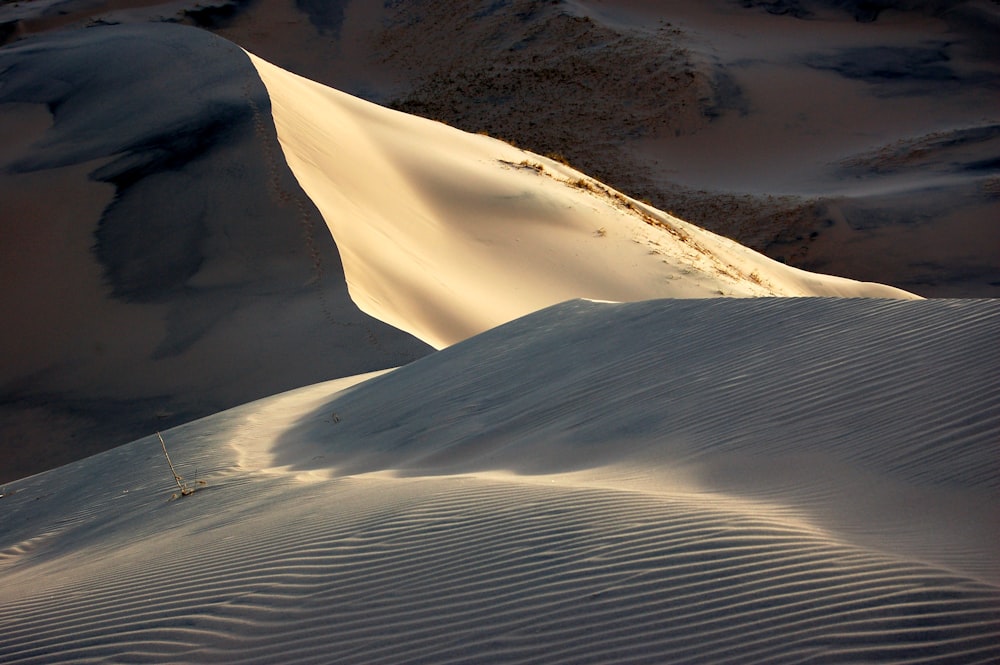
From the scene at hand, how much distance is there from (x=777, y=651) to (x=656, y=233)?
13.0 metres

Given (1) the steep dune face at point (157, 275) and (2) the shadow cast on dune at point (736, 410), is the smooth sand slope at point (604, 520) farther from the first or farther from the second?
(1) the steep dune face at point (157, 275)

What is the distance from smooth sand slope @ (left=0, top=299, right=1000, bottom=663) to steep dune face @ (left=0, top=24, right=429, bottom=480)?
3.08 metres

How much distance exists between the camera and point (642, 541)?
273 centimetres

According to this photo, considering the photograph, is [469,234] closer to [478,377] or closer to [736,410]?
[478,377]

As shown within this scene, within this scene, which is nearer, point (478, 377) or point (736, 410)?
point (736, 410)

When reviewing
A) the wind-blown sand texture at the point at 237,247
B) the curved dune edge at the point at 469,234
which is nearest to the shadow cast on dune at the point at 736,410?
the wind-blown sand texture at the point at 237,247

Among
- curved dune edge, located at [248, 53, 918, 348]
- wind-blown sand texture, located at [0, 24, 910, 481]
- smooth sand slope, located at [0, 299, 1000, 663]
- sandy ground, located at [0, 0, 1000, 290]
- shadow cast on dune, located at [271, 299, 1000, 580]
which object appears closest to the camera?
smooth sand slope, located at [0, 299, 1000, 663]

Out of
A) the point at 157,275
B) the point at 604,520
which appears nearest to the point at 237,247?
the point at 157,275

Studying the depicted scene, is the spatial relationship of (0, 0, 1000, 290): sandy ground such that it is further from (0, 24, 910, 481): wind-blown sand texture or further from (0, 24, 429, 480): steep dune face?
(0, 24, 429, 480): steep dune face

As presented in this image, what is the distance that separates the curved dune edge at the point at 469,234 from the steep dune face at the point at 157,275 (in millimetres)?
481

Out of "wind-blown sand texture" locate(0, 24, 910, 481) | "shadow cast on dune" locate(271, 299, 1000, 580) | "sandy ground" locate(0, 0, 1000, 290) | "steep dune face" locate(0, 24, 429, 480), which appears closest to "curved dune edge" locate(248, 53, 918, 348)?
"wind-blown sand texture" locate(0, 24, 910, 481)

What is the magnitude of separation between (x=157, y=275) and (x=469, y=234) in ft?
15.4

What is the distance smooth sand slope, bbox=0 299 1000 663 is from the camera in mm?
2307

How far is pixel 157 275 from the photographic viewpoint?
1035 cm
